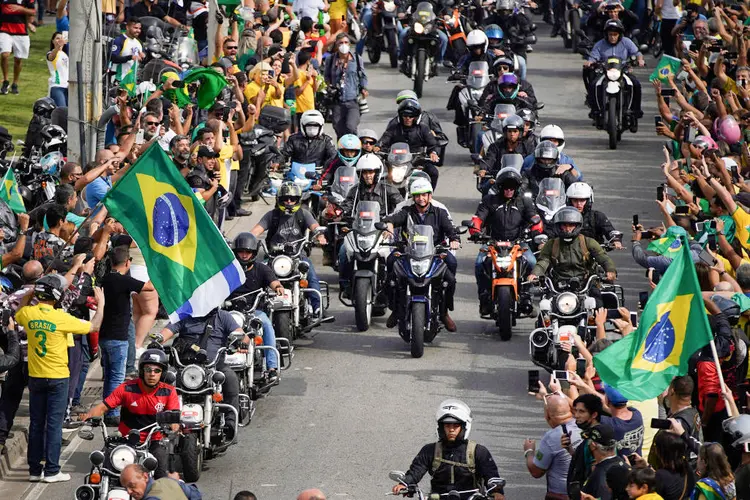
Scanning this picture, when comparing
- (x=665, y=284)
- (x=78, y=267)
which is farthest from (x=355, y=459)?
(x=665, y=284)

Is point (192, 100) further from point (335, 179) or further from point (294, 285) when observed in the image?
point (294, 285)

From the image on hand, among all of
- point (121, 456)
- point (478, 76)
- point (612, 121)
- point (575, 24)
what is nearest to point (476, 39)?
point (478, 76)

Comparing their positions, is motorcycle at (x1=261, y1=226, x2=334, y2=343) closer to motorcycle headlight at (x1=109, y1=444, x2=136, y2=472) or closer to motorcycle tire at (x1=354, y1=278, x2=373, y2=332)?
motorcycle tire at (x1=354, y1=278, x2=373, y2=332)

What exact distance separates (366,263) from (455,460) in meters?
7.41

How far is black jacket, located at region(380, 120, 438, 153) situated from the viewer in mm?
26922

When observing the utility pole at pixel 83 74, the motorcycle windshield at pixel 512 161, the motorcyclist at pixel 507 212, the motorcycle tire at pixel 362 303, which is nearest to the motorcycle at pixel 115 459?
the motorcycle tire at pixel 362 303

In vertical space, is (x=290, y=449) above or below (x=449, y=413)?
below

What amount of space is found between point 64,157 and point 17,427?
688 centimetres

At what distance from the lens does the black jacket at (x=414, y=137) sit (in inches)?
1060

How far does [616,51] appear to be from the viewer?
31.2 meters

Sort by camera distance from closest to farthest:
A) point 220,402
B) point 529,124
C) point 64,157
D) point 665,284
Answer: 1. point 665,284
2. point 220,402
3. point 64,157
4. point 529,124

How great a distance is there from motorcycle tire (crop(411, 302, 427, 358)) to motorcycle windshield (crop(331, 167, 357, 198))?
3.89 metres

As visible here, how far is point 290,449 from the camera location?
18266mm

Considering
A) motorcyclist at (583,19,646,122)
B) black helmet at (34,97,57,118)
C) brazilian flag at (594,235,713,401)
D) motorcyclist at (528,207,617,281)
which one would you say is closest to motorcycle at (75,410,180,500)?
brazilian flag at (594,235,713,401)
